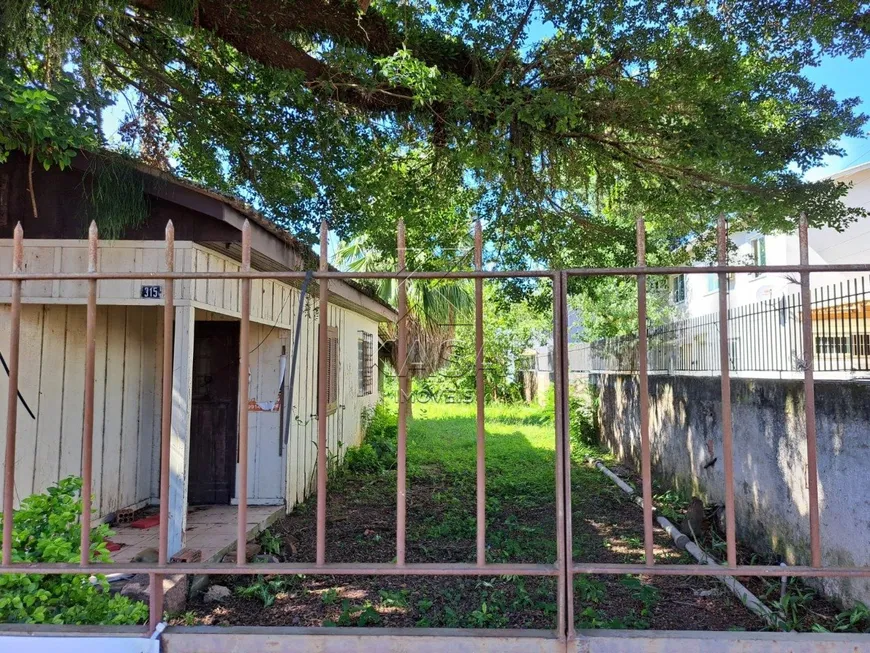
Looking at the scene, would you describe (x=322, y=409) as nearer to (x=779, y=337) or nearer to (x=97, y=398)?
(x=97, y=398)

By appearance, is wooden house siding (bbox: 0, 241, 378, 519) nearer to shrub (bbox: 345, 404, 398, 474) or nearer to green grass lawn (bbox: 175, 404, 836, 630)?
green grass lawn (bbox: 175, 404, 836, 630)

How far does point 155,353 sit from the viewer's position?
6695mm

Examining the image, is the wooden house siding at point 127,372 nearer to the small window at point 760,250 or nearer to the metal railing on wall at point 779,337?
the metal railing on wall at point 779,337

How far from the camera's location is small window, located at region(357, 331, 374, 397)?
469 inches

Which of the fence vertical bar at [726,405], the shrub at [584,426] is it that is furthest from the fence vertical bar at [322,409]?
the shrub at [584,426]

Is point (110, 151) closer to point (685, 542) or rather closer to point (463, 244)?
point (463, 244)

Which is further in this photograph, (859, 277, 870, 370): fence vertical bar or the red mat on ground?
the red mat on ground

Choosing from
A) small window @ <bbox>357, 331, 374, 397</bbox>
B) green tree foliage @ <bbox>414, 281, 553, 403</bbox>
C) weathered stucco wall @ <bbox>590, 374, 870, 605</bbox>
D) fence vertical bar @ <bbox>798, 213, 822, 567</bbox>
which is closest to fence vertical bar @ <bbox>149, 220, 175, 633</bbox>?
fence vertical bar @ <bbox>798, 213, 822, 567</bbox>

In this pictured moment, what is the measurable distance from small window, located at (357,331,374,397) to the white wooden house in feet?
9.89

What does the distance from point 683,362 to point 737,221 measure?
2.09 meters

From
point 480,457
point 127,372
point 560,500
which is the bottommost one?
point 560,500

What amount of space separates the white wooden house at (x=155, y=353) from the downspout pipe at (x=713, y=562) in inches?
134

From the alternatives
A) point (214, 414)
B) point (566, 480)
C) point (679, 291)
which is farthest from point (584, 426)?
point (566, 480)

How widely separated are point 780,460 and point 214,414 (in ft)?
19.3
